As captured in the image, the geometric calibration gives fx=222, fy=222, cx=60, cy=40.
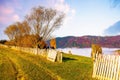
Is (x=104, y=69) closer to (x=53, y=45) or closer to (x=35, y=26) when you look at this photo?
(x=35, y=26)

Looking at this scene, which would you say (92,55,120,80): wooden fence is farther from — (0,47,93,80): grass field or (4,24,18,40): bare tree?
(4,24,18,40): bare tree

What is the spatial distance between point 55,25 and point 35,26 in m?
4.62

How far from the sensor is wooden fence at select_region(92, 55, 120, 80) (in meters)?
16.7

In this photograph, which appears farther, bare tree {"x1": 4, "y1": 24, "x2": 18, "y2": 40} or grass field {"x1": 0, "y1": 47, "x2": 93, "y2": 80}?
bare tree {"x1": 4, "y1": 24, "x2": 18, "y2": 40}

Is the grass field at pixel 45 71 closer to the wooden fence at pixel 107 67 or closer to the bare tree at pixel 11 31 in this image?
the wooden fence at pixel 107 67

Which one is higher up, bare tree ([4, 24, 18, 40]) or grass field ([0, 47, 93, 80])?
bare tree ([4, 24, 18, 40])

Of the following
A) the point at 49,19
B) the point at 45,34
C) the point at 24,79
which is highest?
the point at 49,19

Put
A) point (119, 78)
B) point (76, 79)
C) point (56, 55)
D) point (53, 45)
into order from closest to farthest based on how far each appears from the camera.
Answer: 1. point (119, 78)
2. point (76, 79)
3. point (56, 55)
4. point (53, 45)

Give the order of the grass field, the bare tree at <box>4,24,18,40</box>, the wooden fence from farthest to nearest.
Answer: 1. the bare tree at <box>4,24,18,40</box>
2. the grass field
3. the wooden fence

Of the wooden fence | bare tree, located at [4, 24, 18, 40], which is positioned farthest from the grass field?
bare tree, located at [4, 24, 18, 40]

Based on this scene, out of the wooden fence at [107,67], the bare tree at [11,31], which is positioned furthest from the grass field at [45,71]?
the bare tree at [11,31]

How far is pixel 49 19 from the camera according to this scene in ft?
169

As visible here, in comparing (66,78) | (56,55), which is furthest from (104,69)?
(56,55)

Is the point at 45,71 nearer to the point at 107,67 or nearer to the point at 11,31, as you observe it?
the point at 107,67
